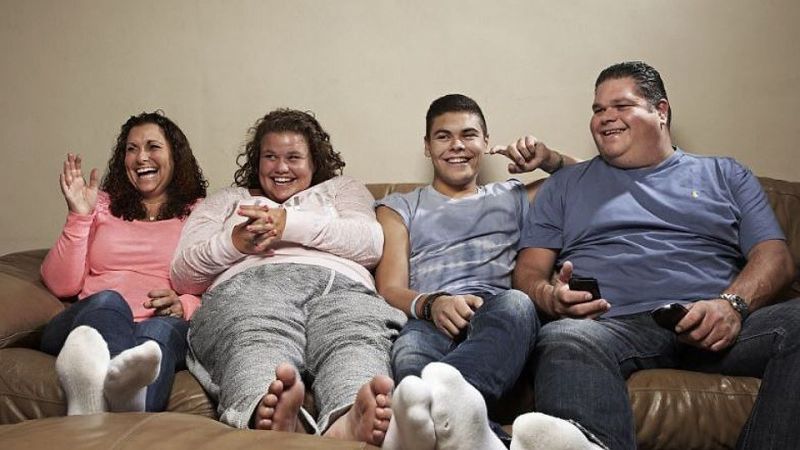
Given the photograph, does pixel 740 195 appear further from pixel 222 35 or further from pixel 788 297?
pixel 222 35

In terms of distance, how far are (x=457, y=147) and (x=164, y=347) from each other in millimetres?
1045

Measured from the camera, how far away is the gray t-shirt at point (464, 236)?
2424 mm

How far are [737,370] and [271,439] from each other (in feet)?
3.81

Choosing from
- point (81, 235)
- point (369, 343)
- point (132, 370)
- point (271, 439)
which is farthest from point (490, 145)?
point (271, 439)

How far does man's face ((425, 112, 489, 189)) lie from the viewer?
2568mm

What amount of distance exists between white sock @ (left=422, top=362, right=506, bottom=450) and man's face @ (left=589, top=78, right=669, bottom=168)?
3.92 ft

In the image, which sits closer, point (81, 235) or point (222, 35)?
point (81, 235)

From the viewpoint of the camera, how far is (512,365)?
5.99ft

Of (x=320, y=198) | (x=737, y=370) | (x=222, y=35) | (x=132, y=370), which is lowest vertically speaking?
(x=737, y=370)

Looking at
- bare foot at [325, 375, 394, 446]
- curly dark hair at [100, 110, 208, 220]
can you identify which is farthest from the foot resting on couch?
curly dark hair at [100, 110, 208, 220]

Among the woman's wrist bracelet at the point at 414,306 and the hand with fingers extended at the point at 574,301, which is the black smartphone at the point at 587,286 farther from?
the woman's wrist bracelet at the point at 414,306

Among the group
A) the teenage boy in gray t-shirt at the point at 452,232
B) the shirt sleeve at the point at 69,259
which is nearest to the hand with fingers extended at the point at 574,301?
the teenage boy in gray t-shirt at the point at 452,232

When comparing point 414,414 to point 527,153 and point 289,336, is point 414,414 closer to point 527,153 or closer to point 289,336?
point 289,336

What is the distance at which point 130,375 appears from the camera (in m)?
1.71
